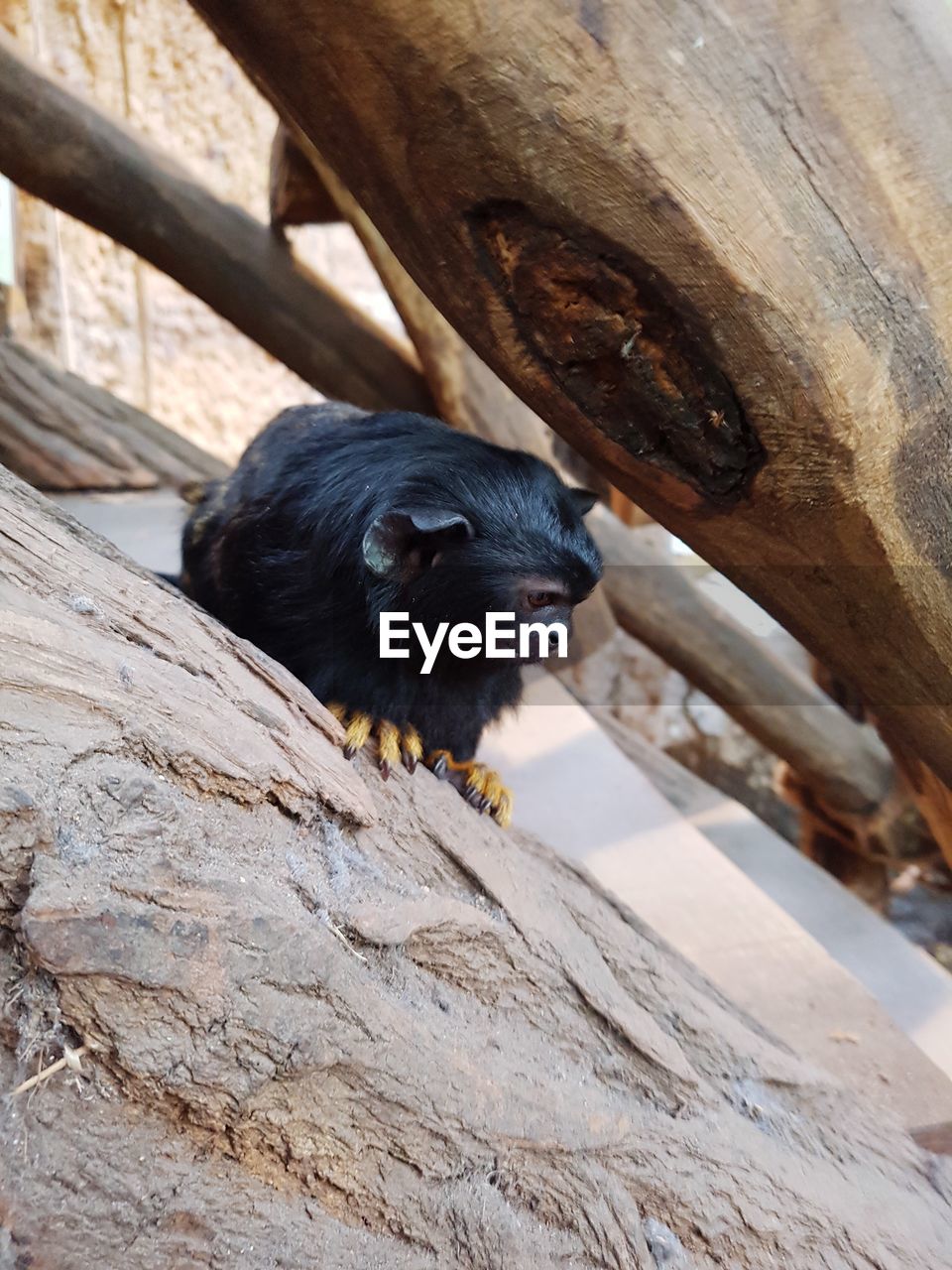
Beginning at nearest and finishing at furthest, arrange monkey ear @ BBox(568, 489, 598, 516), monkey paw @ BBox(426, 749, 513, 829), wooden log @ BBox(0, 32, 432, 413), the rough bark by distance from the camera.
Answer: the rough bark < monkey paw @ BBox(426, 749, 513, 829) < monkey ear @ BBox(568, 489, 598, 516) < wooden log @ BBox(0, 32, 432, 413)

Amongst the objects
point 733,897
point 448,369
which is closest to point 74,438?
point 448,369

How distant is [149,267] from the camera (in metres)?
8.87

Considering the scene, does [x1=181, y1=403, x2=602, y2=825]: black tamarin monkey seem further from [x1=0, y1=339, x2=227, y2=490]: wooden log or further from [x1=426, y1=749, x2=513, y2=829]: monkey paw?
[x1=0, y1=339, x2=227, y2=490]: wooden log

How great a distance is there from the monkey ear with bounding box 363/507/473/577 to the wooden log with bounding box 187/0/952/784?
306 mm

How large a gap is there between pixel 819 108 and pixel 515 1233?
143 cm

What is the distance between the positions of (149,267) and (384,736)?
855 cm

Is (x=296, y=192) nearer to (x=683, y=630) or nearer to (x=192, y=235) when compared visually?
(x=192, y=235)

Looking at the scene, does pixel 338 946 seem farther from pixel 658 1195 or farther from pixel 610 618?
pixel 610 618

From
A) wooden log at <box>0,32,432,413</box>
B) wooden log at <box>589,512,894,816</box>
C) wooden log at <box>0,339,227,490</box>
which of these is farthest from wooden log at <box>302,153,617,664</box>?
wooden log at <box>0,339,227,490</box>

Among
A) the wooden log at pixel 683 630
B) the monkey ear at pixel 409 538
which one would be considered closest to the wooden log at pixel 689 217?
the monkey ear at pixel 409 538

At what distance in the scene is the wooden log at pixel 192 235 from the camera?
2.97m

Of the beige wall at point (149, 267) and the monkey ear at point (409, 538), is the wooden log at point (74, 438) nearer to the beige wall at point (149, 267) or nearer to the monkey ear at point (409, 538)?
the monkey ear at point (409, 538)

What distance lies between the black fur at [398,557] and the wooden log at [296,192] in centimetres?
205

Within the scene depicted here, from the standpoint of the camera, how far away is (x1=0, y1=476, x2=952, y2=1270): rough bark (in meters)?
0.98
